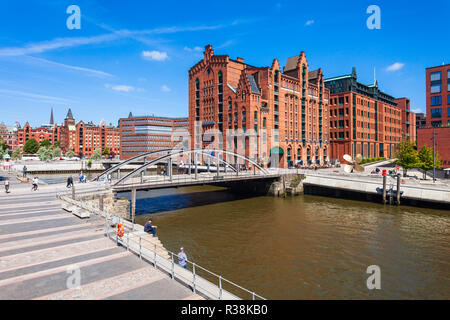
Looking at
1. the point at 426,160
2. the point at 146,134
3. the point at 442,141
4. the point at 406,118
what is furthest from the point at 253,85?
the point at 146,134

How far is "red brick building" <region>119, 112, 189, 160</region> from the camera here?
486 ft

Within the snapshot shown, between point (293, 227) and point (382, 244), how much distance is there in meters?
8.20

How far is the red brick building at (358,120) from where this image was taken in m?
84.6

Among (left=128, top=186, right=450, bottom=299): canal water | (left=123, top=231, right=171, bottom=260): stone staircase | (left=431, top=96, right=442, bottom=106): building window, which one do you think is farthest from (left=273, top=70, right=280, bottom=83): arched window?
(left=123, top=231, right=171, bottom=260): stone staircase

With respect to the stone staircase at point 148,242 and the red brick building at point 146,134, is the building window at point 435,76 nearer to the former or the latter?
the stone staircase at point 148,242

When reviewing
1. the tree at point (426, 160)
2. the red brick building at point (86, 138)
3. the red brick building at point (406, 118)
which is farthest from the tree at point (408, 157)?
the red brick building at point (86, 138)

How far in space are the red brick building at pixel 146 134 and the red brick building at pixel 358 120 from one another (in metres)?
79.6

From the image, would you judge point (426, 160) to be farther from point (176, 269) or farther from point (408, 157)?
point (176, 269)

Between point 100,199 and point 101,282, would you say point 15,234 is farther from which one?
point 100,199

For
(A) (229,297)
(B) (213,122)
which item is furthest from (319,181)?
(A) (229,297)

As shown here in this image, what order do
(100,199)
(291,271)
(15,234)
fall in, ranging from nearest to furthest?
(15,234) < (291,271) < (100,199)

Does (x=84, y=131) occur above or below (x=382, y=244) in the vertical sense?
above

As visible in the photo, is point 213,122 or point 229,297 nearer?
point 229,297
